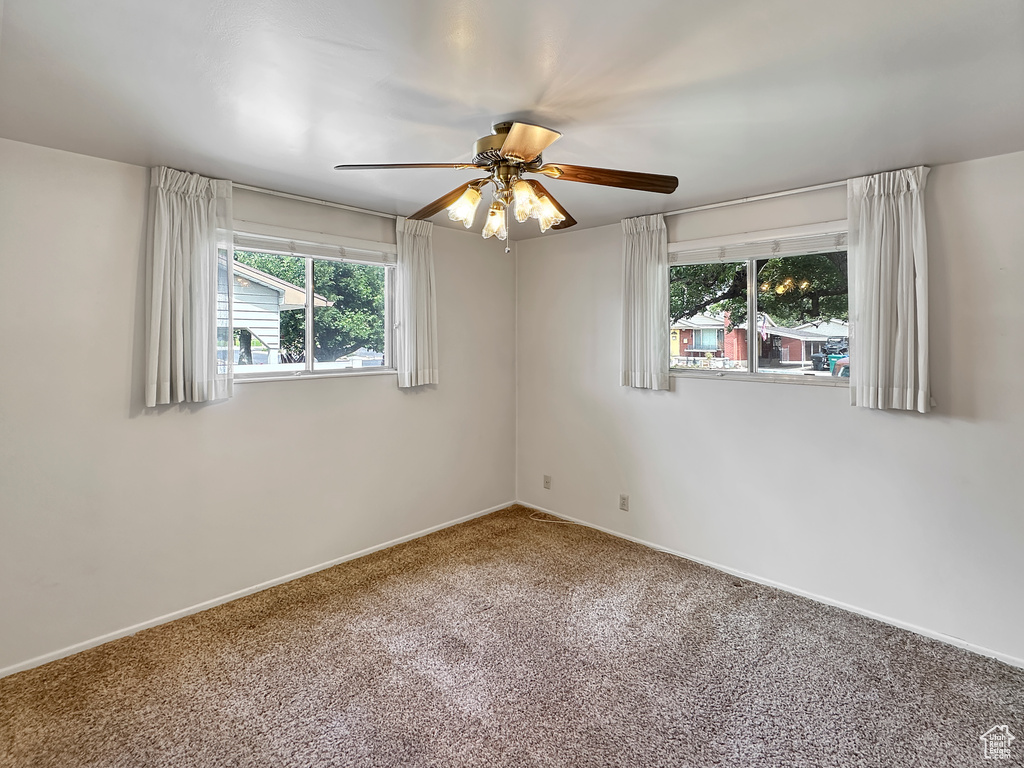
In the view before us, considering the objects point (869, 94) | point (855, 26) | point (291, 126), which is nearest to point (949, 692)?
point (869, 94)

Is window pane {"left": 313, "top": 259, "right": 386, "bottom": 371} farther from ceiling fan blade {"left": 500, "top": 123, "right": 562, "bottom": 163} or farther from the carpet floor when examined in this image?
ceiling fan blade {"left": 500, "top": 123, "right": 562, "bottom": 163}

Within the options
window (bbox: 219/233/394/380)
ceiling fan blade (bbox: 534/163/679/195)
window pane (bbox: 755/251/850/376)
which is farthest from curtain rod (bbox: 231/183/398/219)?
window pane (bbox: 755/251/850/376)

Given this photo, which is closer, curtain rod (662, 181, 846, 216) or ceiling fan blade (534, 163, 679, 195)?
ceiling fan blade (534, 163, 679, 195)

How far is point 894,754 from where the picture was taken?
1.88 m

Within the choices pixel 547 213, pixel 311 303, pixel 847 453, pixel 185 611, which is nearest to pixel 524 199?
pixel 547 213

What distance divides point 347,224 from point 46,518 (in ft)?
7.46

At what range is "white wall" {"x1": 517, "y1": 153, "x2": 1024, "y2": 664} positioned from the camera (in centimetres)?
246

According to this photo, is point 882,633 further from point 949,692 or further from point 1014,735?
point 1014,735

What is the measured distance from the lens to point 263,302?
10.4 ft

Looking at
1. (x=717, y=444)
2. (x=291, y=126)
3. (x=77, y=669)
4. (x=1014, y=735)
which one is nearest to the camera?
(x=1014, y=735)

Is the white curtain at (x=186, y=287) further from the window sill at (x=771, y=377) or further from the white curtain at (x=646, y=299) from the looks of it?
the window sill at (x=771, y=377)

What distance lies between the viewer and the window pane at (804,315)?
294cm

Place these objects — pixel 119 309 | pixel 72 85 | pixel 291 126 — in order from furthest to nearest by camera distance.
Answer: pixel 119 309, pixel 291 126, pixel 72 85

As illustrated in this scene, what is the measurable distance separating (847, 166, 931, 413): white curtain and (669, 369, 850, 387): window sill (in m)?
0.17
